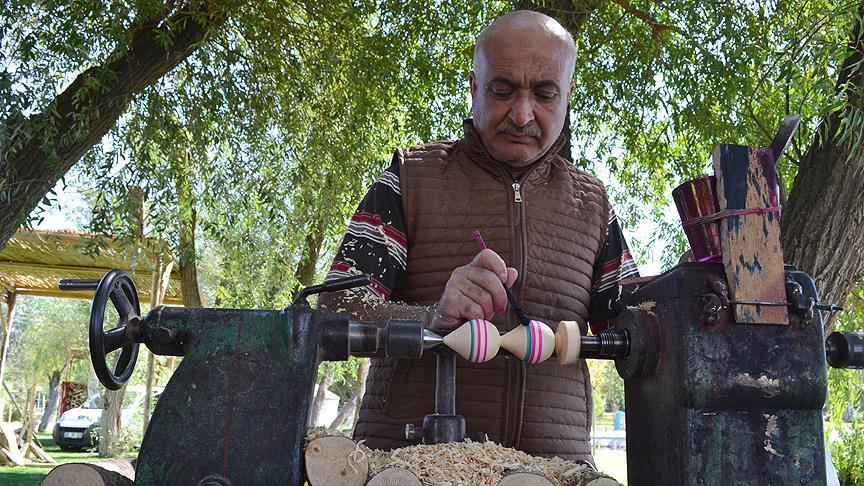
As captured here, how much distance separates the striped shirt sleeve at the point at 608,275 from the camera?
215cm

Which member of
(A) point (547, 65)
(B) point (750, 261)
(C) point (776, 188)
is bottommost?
(B) point (750, 261)

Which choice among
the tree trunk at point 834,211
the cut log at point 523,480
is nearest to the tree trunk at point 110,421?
the tree trunk at point 834,211

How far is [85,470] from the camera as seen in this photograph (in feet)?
3.64

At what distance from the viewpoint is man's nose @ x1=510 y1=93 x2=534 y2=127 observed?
201 centimetres

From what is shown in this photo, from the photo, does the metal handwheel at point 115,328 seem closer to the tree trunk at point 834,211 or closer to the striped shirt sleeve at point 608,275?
the striped shirt sleeve at point 608,275

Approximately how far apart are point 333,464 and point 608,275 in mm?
1267

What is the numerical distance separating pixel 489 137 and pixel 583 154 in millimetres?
4019

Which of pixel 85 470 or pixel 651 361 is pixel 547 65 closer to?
pixel 651 361

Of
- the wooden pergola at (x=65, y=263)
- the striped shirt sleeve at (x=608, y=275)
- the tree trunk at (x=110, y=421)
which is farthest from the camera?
the tree trunk at (x=110, y=421)

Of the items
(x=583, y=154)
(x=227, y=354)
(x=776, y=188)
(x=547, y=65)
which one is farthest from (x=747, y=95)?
(x=227, y=354)

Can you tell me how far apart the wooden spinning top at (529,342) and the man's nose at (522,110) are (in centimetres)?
→ 84

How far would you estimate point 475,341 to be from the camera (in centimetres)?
126

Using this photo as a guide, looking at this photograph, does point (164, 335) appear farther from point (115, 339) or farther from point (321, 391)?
point (321, 391)

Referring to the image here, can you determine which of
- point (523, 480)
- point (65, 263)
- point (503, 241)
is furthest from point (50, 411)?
point (523, 480)
